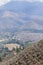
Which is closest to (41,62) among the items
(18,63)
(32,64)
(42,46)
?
(32,64)

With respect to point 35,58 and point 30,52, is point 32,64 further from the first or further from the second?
point 30,52

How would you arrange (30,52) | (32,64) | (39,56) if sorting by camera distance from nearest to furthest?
1. (32,64)
2. (39,56)
3. (30,52)

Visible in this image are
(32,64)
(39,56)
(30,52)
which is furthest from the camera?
(30,52)

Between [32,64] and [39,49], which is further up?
[39,49]

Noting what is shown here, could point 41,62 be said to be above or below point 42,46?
below

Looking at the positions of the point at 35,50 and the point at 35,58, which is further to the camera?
the point at 35,50

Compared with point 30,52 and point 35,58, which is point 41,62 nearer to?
point 35,58

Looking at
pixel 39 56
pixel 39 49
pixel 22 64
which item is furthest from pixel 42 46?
pixel 22 64

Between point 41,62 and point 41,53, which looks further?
point 41,53
